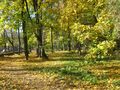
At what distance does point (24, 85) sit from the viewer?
17734mm

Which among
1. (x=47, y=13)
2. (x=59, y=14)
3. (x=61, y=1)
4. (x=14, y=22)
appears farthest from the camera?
(x=61, y=1)

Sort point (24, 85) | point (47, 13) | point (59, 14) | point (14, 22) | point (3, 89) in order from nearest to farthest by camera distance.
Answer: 1. point (3, 89)
2. point (24, 85)
3. point (14, 22)
4. point (47, 13)
5. point (59, 14)

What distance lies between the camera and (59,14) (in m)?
48.7

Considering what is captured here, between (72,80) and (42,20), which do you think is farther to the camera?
(42,20)

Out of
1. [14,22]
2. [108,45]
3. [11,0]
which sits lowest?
[108,45]

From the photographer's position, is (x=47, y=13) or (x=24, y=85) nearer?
(x=24, y=85)

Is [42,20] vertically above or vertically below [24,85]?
above

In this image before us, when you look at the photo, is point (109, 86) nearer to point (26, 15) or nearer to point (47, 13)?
point (26, 15)

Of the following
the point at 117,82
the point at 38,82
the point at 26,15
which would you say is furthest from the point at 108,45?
the point at 26,15

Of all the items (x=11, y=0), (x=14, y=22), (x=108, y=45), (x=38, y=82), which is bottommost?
(x=38, y=82)

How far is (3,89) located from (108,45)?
6105 mm

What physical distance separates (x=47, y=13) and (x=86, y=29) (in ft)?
76.7

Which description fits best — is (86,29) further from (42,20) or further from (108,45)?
(42,20)

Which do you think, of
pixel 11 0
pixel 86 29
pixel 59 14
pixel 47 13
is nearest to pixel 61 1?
pixel 59 14
